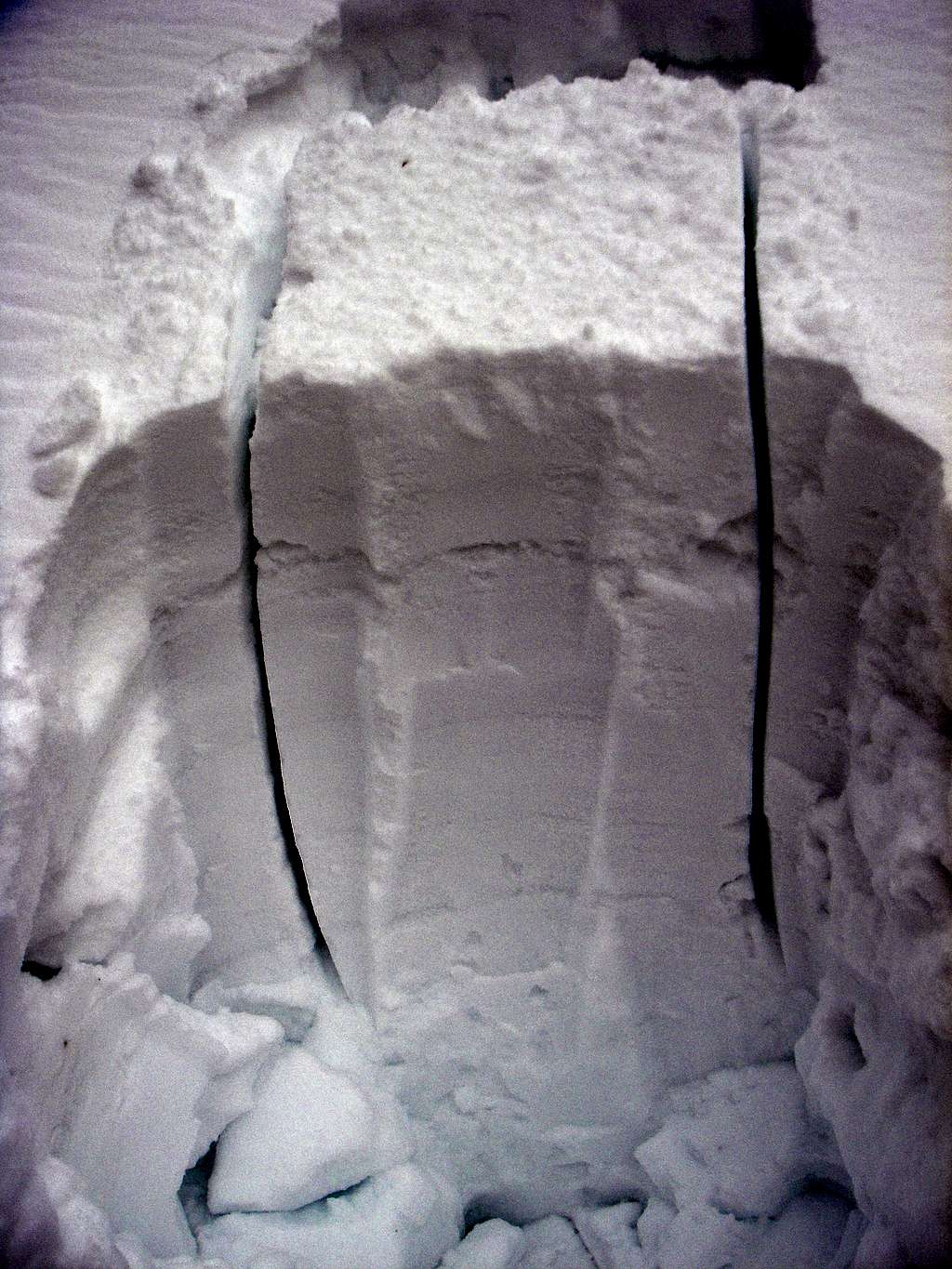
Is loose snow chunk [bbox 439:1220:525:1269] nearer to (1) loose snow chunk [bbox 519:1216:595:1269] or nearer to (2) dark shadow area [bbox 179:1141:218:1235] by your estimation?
(1) loose snow chunk [bbox 519:1216:595:1269]

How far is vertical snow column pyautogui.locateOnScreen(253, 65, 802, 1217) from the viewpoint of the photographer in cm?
126

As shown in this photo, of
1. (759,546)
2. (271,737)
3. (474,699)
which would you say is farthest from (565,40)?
(271,737)

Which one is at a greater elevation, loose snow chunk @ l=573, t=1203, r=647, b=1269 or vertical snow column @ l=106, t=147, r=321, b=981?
vertical snow column @ l=106, t=147, r=321, b=981

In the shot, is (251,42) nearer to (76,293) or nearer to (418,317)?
(76,293)

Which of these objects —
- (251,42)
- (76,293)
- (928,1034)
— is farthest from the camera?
(251,42)

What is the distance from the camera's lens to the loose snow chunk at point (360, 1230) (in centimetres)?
148

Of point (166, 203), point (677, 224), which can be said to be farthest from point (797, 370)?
point (166, 203)

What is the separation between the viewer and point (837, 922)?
1.31 m

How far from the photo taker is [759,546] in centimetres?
133

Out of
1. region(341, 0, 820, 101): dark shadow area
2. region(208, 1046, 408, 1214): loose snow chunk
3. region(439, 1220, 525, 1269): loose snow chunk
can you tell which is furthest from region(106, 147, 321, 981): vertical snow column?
region(439, 1220, 525, 1269): loose snow chunk

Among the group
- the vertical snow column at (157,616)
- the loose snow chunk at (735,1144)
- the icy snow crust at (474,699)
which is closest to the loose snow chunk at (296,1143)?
the icy snow crust at (474,699)

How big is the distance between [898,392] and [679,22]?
2.73 feet

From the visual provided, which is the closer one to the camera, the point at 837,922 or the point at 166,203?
the point at 837,922

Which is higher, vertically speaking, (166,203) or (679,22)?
(679,22)
